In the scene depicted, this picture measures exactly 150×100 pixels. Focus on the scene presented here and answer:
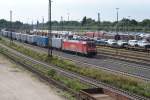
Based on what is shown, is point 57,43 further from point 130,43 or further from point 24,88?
point 24,88

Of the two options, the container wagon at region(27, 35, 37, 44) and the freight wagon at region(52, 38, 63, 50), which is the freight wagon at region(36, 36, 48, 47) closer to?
the container wagon at region(27, 35, 37, 44)

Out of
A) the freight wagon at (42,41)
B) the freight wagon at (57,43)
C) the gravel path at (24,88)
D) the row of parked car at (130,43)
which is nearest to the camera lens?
the gravel path at (24,88)

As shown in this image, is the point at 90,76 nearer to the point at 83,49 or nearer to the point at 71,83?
the point at 71,83

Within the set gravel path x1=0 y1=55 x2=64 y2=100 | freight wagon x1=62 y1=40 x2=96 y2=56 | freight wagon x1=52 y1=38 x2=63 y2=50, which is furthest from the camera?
freight wagon x1=52 y1=38 x2=63 y2=50

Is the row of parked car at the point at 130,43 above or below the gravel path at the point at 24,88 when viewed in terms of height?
above

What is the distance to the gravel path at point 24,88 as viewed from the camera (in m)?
25.6

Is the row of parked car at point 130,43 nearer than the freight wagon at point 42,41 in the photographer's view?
Yes

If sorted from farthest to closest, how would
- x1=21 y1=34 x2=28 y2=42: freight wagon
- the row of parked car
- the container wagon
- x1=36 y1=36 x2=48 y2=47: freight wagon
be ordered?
x1=21 y1=34 x2=28 y2=42: freight wagon
the container wagon
x1=36 y1=36 x2=48 y2=47: freight wagon
the row of parked car

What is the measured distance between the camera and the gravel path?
25.6 metres

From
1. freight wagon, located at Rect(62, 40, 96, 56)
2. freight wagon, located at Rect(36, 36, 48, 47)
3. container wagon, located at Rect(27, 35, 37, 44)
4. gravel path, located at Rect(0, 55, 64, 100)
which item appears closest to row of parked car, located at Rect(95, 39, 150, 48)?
freight wagon, located at Rect(36, 36, 48, 47)

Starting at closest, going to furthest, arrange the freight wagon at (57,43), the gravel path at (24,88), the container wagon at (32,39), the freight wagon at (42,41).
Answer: the gravel path at (24,88), the freight wagon at (57,43), the freight wagon at (42,41), the container wagon at (32,39)

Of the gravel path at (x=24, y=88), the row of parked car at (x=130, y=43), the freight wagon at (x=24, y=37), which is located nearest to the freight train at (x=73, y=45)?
the row of parked car at (x=130, y=43)

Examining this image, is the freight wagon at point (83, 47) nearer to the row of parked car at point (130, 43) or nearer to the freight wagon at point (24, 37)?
the row of parked car at point (130, 43)

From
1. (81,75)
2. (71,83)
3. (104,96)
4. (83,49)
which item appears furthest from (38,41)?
(104,96)
